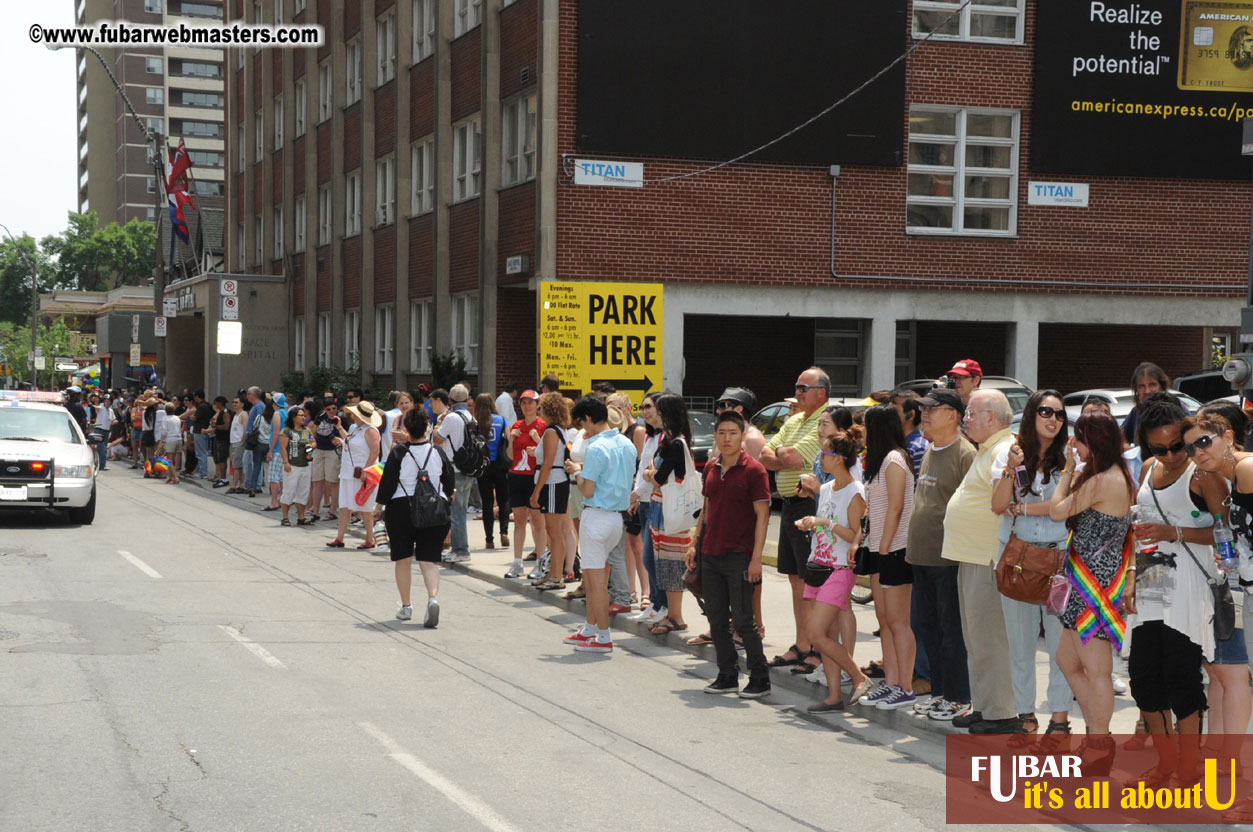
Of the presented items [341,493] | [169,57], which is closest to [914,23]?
[341,493]

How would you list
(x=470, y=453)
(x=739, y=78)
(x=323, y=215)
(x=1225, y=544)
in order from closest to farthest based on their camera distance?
(x=1225, y=544) < (x=470, y=453) < (x=739, y=78) < (x=323, y=215)

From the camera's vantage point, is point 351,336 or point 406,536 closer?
point 406,536

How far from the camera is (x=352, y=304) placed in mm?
37875

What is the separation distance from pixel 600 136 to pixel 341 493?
31.4 feet

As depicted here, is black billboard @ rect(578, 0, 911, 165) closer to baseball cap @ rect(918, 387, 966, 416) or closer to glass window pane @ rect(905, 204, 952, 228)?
glass window pane @ rect(905, 204, 952, 228)

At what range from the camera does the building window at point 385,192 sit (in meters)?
34.7

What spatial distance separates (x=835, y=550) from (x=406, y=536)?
447cm

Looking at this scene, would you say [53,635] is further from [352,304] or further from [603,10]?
[352,304]

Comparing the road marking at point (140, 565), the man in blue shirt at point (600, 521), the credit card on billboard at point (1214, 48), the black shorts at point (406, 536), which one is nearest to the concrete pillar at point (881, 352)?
the credit card on billboard at point (1214, 48)

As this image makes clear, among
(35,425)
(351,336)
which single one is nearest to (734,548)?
(35,425)

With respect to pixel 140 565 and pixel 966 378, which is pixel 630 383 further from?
pixel 966 378

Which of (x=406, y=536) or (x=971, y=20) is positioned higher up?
(x=971, y=20)

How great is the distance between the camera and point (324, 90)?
135 ft

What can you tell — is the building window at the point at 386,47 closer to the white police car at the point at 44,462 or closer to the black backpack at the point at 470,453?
the white police car at the point at 44,462
